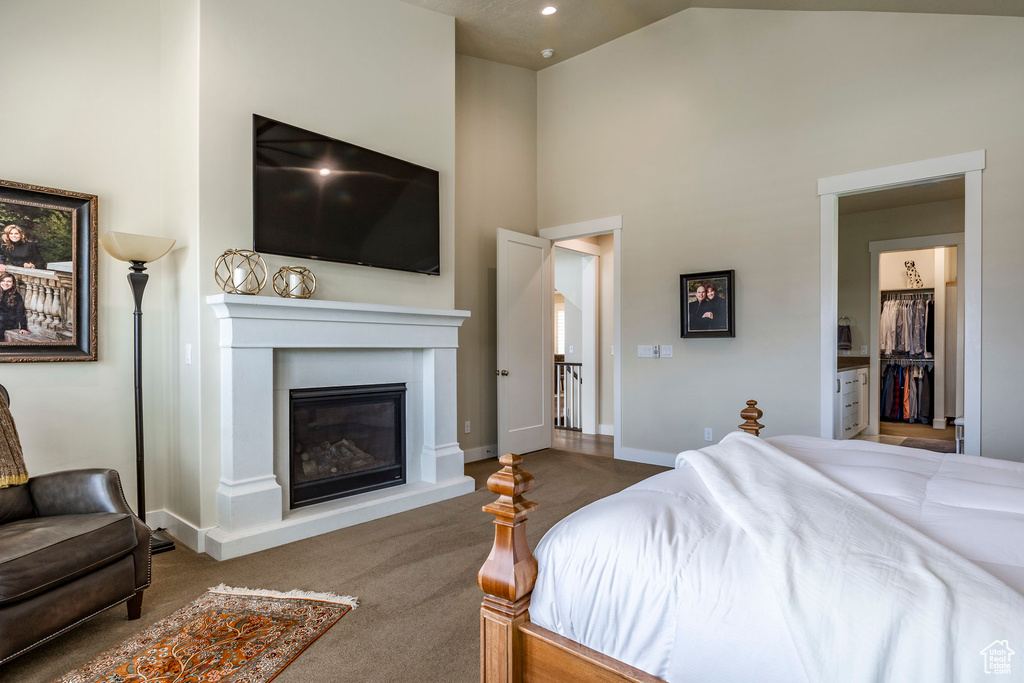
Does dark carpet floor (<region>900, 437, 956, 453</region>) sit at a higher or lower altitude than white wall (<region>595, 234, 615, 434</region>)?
lower

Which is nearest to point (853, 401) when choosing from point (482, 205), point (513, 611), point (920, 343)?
point (920, 343)

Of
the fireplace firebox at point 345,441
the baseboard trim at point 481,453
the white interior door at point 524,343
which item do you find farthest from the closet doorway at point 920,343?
the fireplace firebox at point 345,441

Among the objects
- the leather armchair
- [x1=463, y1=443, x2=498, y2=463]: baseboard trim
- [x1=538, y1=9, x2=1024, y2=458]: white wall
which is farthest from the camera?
[x1=463, y1=443, x2=498, y2=463]: baseboard trim

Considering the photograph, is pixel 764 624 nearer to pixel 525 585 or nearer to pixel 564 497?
pixel 525 585

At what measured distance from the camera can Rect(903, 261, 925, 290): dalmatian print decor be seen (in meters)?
7.68

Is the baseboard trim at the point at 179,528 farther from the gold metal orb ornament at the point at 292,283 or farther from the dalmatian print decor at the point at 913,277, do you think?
the dalmatian print decor at the point at 913,277

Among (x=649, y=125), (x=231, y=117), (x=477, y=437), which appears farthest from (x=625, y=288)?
(x=231, y=117)

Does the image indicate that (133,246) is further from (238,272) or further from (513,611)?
(513,611)

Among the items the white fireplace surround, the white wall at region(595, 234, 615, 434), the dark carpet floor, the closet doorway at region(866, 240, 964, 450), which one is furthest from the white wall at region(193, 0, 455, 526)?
the closet doorway at region(866, 240, 964, 450)

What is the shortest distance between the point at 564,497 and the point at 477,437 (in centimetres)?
146

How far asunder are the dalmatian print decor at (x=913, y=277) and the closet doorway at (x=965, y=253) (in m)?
4.37

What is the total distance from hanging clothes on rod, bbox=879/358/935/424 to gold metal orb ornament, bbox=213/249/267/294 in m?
7.83

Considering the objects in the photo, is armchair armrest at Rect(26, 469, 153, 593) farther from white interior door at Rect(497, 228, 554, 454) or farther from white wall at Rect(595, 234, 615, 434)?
white wall at Rect(595, 234, 615, 434)

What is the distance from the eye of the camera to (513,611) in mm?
1369
